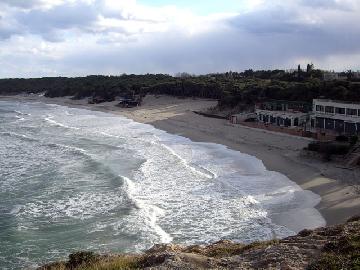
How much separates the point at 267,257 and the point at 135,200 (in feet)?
48.3

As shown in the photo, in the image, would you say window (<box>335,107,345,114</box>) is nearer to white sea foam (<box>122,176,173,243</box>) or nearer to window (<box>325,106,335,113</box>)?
window (<box>325,106,335,113</box>)

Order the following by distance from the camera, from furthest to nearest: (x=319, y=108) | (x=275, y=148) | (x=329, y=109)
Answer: (x=319, y=108) → (x=329, y=109) → (x=275, y=148)

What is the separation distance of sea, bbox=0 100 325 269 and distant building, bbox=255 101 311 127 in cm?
917

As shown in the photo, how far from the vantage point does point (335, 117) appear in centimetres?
4397

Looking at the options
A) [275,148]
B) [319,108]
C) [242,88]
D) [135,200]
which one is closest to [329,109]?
[319,108]

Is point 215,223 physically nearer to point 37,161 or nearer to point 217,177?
point 217,177

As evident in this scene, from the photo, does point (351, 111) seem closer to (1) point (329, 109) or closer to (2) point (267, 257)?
(1) point (329, 109)

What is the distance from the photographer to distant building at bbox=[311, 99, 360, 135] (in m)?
42.3

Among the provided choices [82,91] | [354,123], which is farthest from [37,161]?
[82,91]

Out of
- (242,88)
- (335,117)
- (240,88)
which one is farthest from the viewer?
(240,88)

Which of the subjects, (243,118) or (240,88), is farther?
(240,88)

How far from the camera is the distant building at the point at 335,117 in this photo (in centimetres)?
4228

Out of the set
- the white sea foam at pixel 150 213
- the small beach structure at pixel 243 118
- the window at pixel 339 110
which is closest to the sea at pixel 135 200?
the white sea foam at pixel 150 213

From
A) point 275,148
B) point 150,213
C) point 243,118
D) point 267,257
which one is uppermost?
point 267,257
